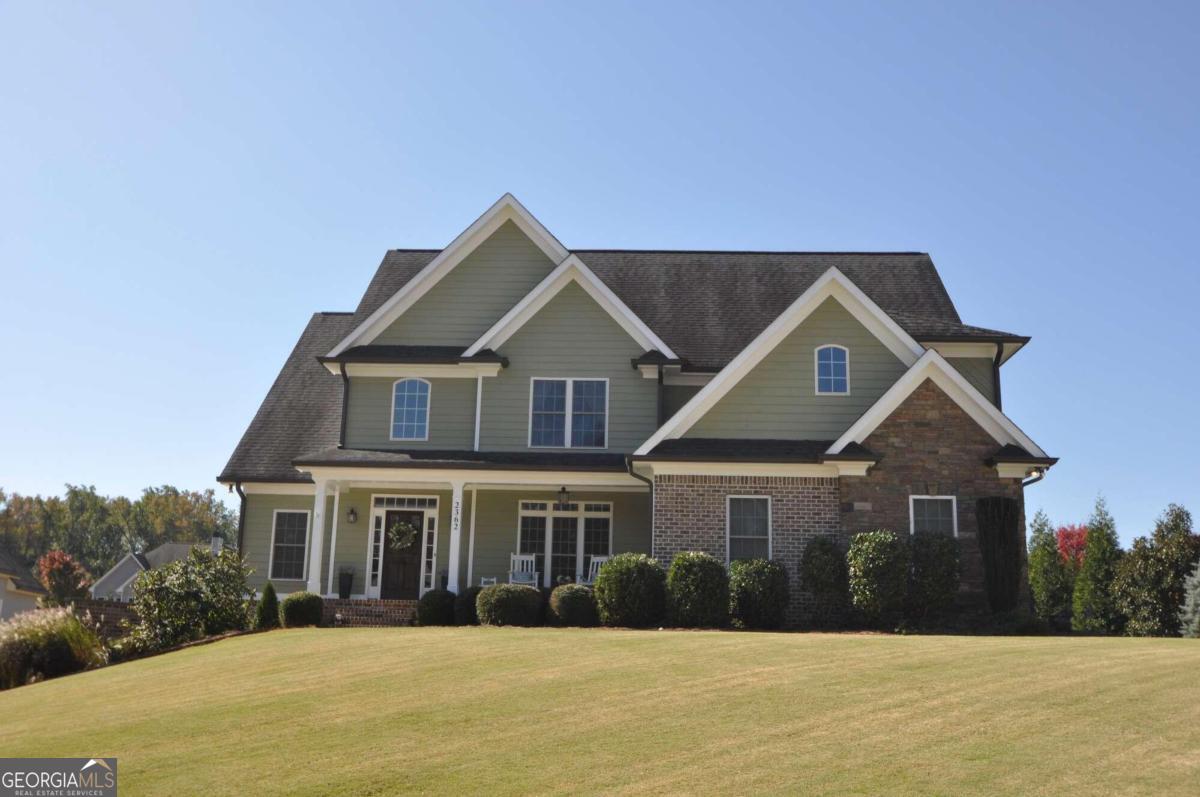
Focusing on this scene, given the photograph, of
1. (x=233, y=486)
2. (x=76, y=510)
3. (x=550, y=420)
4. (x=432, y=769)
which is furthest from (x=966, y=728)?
(x=76, y=510)

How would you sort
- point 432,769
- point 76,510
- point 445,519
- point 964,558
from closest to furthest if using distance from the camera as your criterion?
point 432,769, point 964,558, point 445,519, point 76,510

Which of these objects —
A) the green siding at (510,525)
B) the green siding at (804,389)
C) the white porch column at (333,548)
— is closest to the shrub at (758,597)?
the green siding at (804,389)

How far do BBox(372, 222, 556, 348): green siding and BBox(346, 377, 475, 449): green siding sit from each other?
1123 millimetres

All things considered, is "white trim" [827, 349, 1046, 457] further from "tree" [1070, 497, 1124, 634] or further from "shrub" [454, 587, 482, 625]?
"shrub" [454, 587, 482, 625]

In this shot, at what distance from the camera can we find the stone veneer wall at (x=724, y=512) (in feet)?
70.9

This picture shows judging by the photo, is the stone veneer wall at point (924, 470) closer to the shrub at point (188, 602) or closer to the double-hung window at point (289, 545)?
the shrub at point (188, 602)

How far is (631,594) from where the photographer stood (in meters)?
19.8

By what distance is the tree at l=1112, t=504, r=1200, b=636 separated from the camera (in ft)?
69.7

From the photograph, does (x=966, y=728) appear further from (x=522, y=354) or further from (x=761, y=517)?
(x=522, y=354)

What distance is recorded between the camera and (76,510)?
98062 millimetres

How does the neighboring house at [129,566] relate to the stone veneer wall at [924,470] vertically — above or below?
below

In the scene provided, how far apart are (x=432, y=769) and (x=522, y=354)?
17.3 metres

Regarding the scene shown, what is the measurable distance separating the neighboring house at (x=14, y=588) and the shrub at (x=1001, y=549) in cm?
4261

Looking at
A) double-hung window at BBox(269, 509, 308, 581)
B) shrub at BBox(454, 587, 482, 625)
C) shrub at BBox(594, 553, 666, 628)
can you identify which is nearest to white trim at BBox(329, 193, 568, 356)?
double-hung window at BBox(269, 509, 308, 581)
